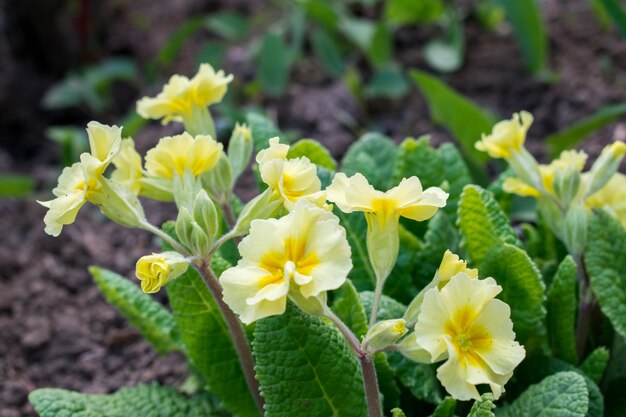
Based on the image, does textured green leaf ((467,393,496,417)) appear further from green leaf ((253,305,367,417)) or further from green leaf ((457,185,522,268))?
green leaf ((457,185,522,268))

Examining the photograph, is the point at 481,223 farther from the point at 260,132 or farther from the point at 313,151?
the point at 260,132

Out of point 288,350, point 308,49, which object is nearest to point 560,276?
point 288,350

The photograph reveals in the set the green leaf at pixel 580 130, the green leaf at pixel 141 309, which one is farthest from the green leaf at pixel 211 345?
the green leaf at pixel 580 130

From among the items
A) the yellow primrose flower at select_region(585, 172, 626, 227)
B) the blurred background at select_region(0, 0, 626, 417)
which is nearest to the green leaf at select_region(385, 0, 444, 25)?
the blurred background at select_region(0, 0, 626, 417)

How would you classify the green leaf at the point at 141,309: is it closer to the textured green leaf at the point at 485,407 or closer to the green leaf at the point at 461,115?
the textured green leaf at the point at 485,407

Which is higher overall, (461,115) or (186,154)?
(461,115)

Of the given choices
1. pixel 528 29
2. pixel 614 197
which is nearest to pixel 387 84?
pixel 528 29

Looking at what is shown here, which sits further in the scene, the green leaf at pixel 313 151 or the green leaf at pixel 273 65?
the green leaf at pixel 273 65
